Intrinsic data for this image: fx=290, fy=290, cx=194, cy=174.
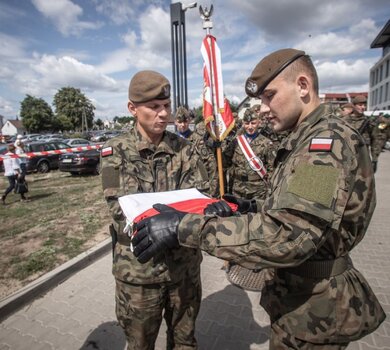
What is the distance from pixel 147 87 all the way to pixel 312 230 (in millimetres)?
1369

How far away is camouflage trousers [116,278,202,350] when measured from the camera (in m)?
1.89

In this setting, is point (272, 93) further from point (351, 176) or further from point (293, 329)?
point (293, 329)

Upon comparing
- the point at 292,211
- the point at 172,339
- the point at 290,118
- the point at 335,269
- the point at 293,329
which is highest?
the point at 290,118

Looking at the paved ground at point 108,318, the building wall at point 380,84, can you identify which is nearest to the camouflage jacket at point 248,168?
the paved ground at point 108,318

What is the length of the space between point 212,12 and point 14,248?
15.5ft

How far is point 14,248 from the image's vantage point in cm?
469

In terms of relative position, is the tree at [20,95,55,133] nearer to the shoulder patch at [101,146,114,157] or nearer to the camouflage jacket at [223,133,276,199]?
the camouflage jacket at [223,133,276,199]

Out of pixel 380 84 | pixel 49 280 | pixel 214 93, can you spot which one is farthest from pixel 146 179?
pixel 380 84

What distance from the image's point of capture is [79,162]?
12672 mm

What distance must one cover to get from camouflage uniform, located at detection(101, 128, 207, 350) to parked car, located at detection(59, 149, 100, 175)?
37.6 ft

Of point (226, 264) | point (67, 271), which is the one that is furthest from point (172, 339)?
point (67, 271)

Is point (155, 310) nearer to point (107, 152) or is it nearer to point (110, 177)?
point (110, 177)

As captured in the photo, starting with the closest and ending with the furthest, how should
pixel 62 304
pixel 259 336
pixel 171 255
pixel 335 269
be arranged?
pixel 335 269, pixel 171 255, pixel 259 336, pixel 62 304

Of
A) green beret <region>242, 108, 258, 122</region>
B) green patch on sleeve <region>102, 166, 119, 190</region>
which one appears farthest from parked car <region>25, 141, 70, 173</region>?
green patch on sleeve <region>102, 166, 119, 190</region>
